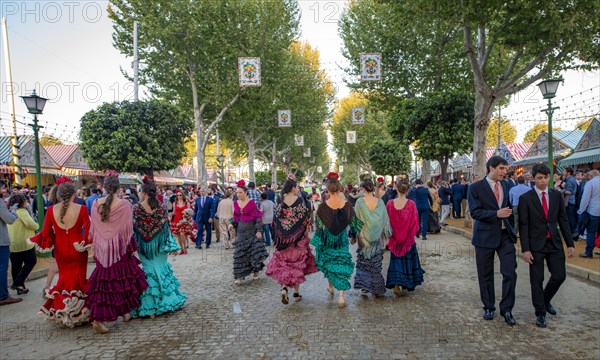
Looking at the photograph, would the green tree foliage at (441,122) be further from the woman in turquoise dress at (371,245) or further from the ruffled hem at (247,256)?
the woman in turquoise dress at (371,245)

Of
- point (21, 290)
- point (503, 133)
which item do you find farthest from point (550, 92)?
point (503, 133)

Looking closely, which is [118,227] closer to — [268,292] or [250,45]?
[268,292]

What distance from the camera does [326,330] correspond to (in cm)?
470

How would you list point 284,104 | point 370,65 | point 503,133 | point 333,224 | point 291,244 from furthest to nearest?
point 503,133
point 284,104
point 370,65
point 291,244
point 333,224

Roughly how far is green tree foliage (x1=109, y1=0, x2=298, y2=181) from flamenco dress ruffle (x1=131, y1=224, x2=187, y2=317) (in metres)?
17.1

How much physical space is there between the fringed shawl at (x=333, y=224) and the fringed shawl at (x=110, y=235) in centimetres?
268

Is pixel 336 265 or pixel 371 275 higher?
pixel 336 265

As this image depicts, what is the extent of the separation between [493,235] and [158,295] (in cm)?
438

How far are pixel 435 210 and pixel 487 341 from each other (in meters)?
10.1

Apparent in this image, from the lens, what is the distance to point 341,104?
53156 millimetres

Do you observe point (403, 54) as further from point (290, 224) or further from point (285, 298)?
point (285, 298)

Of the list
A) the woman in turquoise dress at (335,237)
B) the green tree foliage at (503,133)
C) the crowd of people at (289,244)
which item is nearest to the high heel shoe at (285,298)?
the crowd of people at (289,244)

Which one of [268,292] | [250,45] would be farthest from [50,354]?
[250,45]

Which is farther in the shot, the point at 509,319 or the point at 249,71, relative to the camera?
the point at 249,71
